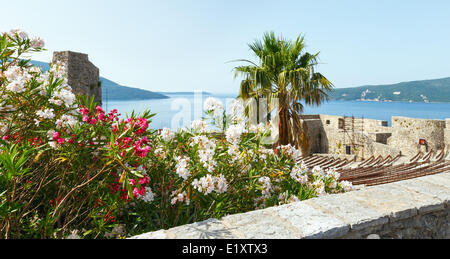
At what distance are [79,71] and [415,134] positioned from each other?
24141mm

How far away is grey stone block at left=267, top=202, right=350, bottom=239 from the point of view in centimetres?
160

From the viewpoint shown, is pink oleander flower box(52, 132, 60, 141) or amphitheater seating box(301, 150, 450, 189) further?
amphitheater seating box(301, 150, 450, 189)

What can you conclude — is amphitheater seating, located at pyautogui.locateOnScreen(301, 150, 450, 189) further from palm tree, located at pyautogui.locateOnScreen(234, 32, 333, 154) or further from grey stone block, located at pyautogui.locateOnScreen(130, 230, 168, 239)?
grey stone block, located at pyautogui.locateOnScreen(130, 230, 168, 239)

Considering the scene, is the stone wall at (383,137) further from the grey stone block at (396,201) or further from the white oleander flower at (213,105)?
the white oleander flower at (213,105)

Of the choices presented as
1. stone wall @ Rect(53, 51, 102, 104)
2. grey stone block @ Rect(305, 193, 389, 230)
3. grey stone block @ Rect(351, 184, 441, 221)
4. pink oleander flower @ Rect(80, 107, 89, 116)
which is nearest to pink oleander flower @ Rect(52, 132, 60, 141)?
pink oleander flower @ Rect(80, 107, 89, 116)

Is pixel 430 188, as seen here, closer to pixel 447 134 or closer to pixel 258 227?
pixel 258 227

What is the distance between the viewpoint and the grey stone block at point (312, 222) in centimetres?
160

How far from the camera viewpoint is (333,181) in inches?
114

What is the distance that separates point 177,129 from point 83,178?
3.91 ft
